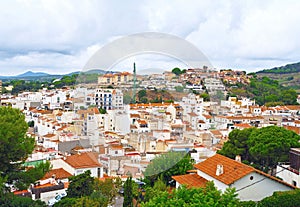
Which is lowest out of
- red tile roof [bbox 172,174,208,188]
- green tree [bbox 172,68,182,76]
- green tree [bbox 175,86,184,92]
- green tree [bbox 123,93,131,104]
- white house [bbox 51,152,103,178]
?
white house [bbox 51,152,103,178]

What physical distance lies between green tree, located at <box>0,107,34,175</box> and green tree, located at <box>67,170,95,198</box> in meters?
1.03

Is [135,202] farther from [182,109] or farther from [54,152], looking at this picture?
[54,152]

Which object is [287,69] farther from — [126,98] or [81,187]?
[126,98]

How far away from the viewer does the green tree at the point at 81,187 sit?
6266 mm

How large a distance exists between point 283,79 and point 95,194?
143ft

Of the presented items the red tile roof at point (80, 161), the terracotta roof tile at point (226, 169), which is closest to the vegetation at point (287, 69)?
the red tile roof at point (80, 161)

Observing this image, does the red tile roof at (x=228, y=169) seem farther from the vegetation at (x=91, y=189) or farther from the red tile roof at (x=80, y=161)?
the red tile roof at (x=80, y=161)

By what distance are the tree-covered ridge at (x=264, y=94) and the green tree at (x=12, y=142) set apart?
2052 centimetres

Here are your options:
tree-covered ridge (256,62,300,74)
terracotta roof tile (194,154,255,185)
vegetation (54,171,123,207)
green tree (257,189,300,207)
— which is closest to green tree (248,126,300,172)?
terracotta roof tile (194,154,255,185)

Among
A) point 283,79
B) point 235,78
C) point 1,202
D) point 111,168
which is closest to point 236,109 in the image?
point 235,78

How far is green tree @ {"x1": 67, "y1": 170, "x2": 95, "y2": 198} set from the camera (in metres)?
6.27

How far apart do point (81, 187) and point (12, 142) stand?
4.90 ft

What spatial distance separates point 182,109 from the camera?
13.0 ft

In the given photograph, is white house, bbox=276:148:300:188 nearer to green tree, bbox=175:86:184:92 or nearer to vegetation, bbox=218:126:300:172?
vegetation, bbox=218:126:300:172
